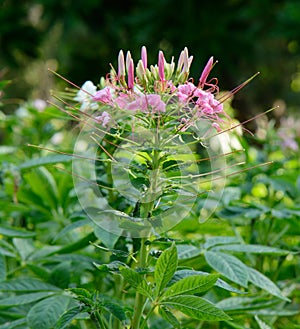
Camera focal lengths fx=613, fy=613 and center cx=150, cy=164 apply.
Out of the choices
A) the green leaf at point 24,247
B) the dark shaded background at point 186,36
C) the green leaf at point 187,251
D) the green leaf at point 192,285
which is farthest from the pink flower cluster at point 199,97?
the dark shaded background at point 186,36

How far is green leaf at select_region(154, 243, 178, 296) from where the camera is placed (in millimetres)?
734

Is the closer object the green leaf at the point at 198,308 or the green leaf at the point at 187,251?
the green leaf at the point at 198,308

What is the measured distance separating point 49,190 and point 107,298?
0.43 m

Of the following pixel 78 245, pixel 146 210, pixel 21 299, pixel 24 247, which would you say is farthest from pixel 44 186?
pixel 146 210

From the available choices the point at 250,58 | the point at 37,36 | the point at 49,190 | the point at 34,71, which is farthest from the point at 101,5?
the point at 49,190

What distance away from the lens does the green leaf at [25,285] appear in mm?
1065

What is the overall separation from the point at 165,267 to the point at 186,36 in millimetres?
4779

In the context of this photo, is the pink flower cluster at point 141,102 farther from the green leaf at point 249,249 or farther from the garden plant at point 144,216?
the green leaf at point 249,249

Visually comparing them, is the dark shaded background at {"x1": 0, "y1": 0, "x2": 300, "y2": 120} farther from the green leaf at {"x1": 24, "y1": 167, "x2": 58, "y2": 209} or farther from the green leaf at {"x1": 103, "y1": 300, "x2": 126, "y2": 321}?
the green leaf at {"x1": 103, "y1": 300, "x2": 126, "y2": 321}

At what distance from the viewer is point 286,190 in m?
1.41

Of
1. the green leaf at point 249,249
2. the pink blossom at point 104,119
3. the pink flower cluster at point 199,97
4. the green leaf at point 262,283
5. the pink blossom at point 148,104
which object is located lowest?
the green leaf at point 262,283

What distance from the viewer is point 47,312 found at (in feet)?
3.20

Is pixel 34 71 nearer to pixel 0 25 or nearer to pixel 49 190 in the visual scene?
pixel 0 25

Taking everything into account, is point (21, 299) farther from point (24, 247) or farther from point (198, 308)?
point (198, 308)
